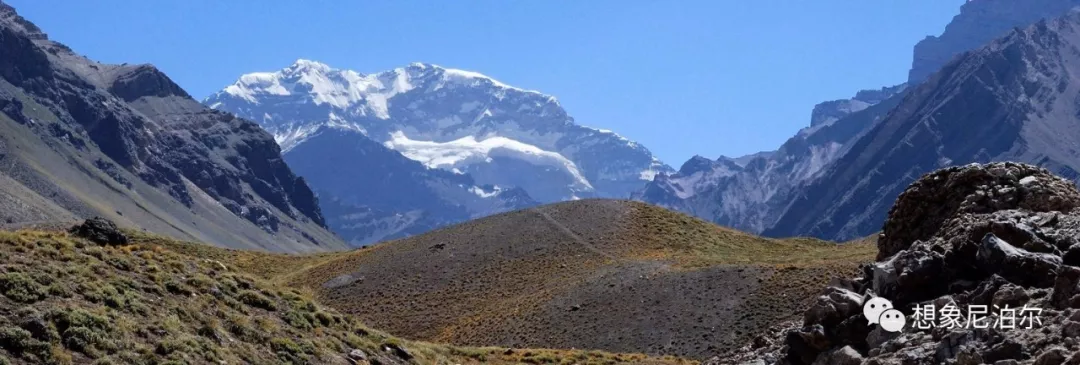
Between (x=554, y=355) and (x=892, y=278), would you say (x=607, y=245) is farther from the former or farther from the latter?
(x=892, y=278)

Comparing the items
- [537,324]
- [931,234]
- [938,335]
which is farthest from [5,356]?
[537,324]

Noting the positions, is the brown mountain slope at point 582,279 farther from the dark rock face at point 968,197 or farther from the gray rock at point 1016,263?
the gray rock at point 1016,263

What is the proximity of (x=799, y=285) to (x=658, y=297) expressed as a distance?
9.00m

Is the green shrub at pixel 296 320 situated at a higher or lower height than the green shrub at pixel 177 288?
lower

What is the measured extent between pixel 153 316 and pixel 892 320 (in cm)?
1991

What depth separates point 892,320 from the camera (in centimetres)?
2008

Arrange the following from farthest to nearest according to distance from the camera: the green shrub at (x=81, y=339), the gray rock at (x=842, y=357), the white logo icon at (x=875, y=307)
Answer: the green shrub at (x=81, y=339)
the white logo icon at (x=875, y=307)
the gray rock at (x=842, y=357)

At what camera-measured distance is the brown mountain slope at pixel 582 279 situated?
58.7 m

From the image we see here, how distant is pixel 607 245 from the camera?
3329 inches

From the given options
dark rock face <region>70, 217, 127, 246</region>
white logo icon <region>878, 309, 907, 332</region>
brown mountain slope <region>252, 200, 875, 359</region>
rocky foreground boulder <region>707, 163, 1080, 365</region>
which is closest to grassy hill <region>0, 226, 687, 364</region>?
dark rock face <region>70, 217, 127, 246</region>

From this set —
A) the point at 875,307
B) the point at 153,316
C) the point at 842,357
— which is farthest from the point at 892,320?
the point at 153,316

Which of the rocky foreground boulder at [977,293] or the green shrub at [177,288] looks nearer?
the rocky foreground boulder at [977,293]

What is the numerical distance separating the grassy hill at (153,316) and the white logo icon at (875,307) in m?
16.8

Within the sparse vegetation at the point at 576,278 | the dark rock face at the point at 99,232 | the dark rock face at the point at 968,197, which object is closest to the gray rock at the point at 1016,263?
the dark rock face at the point at 968,197
